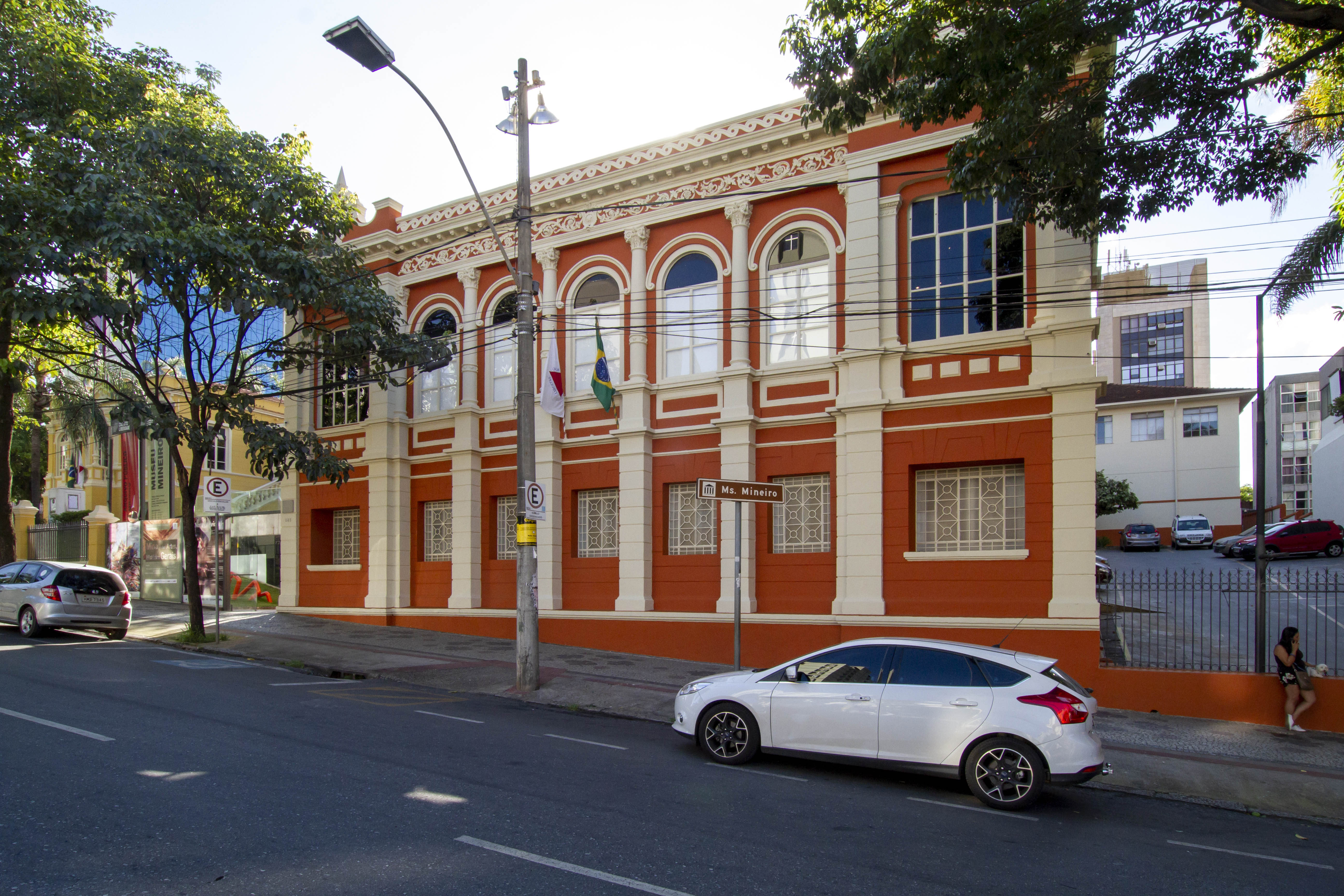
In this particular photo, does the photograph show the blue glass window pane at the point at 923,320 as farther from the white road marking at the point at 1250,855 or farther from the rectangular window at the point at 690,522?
the white road marking at the point at 1250,855

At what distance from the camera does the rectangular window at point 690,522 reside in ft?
51.8

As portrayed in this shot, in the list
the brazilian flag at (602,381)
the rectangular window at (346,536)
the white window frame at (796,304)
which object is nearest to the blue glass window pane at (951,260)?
the white window frame at (796,304)

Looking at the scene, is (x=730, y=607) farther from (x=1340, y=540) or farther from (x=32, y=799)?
(x=1340, y=540)

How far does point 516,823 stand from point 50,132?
1704 centimetres

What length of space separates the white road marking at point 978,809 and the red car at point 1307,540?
31.6 meters

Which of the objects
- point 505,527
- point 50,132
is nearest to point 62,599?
point 505,527

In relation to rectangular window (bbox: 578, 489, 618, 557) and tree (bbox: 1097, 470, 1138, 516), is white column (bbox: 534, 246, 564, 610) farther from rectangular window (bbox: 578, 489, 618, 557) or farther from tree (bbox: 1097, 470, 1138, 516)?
tree (bbox: 1097, 470, 1138, 516)

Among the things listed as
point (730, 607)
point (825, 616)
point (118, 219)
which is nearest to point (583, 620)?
point (730, 607)

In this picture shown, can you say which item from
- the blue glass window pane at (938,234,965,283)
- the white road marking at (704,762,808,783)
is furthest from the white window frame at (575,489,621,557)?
the white road marking at (704,762,808,783)

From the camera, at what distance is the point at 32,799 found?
6012mm

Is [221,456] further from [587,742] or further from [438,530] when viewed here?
[587,742]

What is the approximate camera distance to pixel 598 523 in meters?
17.2

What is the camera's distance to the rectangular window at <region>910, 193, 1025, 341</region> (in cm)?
1328

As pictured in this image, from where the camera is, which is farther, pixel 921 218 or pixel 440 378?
pixel 440 378
